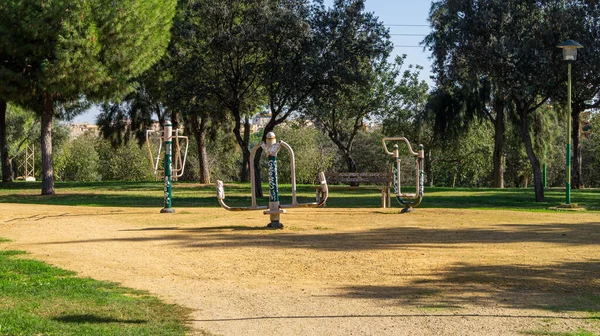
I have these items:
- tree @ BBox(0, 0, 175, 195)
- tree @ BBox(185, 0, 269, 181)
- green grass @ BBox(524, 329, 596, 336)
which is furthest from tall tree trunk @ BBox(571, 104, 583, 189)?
green grass @ BBox(524, 329, 596, 336)

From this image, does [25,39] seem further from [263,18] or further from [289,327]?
[289,327]

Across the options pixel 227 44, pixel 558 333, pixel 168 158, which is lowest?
pixel 558 333

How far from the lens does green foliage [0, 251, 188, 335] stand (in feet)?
21.5

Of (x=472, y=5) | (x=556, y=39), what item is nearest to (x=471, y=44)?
(x=472, y=5)

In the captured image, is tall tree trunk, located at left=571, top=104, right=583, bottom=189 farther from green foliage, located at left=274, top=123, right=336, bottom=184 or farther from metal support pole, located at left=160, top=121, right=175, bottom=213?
green foliage, located at left=274, top=123, right=336, bottom=184

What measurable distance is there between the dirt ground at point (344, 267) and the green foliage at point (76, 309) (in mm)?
323

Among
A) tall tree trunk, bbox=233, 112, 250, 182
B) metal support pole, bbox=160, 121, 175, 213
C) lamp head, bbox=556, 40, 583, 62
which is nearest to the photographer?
metal support pole, bbox=160, 121, 175, 213

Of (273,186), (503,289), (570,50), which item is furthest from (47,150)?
(503,289)

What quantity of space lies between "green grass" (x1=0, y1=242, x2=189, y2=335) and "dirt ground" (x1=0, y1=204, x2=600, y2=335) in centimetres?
33

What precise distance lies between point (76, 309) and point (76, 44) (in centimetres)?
2007

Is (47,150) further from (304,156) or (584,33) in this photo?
(304,156)

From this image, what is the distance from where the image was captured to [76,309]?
7.36 metres

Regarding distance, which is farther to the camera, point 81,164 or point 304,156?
point 81,164

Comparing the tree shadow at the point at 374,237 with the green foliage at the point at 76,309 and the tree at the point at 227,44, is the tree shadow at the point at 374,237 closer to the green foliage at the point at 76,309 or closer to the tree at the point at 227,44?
the green foliage at the point at 76,309
